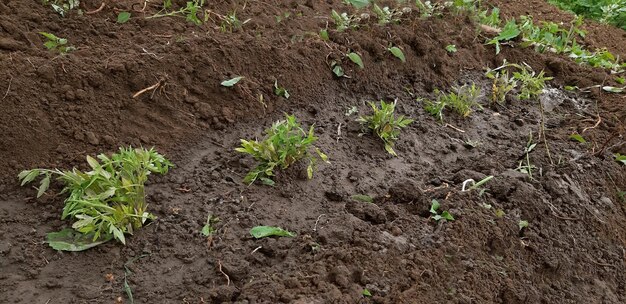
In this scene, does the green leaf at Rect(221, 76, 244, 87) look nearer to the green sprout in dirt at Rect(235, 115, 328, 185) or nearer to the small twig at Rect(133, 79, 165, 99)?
the small twig at Rect(133, 79, 165, 99)

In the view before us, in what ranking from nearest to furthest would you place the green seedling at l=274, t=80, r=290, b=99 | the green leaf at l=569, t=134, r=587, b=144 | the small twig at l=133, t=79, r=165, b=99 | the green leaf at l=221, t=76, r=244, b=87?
1. the small twig at l=133, t=79, r=165, b=99
2. the green leaf at l=221, t=76, r=244, b=87
3. the green seedling at l=274, t=80, r=290, b=99
4. the green leaf at l=569, t=134, r=587, b=144

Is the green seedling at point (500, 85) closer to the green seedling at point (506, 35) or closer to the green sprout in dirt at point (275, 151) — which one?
the green seedling at point (506, 35)

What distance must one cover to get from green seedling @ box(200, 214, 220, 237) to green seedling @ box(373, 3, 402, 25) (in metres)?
2.21

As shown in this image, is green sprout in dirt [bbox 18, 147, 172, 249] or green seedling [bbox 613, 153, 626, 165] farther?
green seedling [bbox 613, 153, 626, 165]

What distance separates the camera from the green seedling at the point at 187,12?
12.6ft

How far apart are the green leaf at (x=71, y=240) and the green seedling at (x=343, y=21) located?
7.47 ft

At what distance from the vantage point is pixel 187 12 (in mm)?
3967

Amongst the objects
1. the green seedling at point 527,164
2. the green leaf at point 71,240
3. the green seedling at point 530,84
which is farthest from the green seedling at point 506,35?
the green leaf at point 71,240

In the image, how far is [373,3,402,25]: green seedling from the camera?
4309mm

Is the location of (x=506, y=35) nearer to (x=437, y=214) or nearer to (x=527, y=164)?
(x=527, y=164)

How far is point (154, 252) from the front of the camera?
2520 millimetres

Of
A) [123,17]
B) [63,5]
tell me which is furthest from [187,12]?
[63,5]

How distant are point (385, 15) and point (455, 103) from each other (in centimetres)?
89

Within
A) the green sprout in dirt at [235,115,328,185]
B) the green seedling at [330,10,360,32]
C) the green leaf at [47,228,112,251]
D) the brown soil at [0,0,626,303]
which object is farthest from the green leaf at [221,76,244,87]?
the green leaf at [47,228,112,251]
